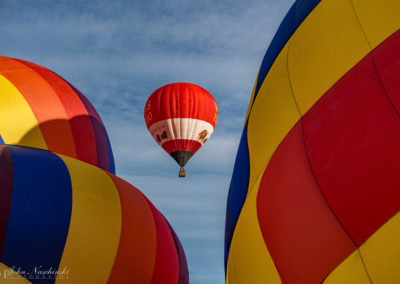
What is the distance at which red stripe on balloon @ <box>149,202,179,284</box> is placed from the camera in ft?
22.0

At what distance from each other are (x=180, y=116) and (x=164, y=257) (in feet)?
26.7

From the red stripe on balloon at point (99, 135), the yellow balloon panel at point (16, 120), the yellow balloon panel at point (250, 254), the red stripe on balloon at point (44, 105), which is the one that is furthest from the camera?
the red stripe on balloon at point (99, 135)

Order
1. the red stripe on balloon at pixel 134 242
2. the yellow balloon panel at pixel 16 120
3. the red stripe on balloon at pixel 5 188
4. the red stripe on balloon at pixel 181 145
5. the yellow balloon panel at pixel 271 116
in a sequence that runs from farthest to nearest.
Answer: the red stripe on balloon at pixel 181 145, the yellow balloon panel at pixel 16 120, the red stripe on balloon at pixel 134 242, the red stripe on balloon at pixel 5 188, the yellow balloon panel at pixel 271 116

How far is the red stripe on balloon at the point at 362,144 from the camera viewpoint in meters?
3.56

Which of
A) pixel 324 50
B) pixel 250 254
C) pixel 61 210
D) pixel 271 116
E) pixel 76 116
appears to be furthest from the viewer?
pixel 76 116

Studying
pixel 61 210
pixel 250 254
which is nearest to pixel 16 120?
pixel 61 210

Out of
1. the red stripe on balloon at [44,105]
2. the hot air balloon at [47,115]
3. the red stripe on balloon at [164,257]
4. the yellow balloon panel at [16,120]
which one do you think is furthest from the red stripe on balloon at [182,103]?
the red stripe on balloon at [164,257]

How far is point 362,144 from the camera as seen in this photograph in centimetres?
370

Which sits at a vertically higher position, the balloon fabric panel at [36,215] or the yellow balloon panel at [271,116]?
the yellow balloon panel at [271,116]

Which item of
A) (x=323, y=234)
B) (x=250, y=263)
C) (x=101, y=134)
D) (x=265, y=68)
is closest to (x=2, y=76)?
(x=101, y=134)

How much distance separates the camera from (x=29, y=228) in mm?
5363

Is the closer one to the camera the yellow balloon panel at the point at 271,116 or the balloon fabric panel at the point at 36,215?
the yellow balloon panel at the point at 271,116

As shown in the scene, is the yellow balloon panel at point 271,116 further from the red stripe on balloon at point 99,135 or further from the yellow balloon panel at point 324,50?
the red stripe on balloon at point 99,135

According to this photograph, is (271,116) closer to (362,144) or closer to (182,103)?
(362,144)
